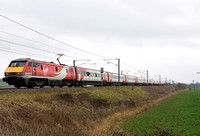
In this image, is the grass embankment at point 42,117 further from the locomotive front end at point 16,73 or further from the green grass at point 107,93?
the green grass at point 107,93

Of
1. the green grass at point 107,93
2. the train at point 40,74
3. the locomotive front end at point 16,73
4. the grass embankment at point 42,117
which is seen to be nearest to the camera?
the grass embankment at point 42,117

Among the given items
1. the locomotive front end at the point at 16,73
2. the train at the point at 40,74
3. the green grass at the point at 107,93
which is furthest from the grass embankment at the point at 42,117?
the green grass at the point at 107,93

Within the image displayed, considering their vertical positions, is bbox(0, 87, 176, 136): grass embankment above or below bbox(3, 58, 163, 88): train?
below

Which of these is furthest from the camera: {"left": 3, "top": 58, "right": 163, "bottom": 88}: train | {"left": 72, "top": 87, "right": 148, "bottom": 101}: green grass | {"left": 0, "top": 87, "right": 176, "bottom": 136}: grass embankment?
{"left": 72, "top": 87, "right": 148, "bottom": 101}: green grass

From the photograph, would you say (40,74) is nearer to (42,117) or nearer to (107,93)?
(42,117)

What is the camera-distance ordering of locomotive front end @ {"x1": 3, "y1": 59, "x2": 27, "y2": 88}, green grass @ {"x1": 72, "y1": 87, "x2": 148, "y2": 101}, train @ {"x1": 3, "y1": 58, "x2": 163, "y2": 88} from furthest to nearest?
green grass @ {"x1": 72, "y1": 87, "x2": 148, "y2": 101}
train @ {"x1": 3, "y1": 58, "x2": 163, "y2": 88}
locomotive front end @ {"x1": 3, "y1": 59, "x2": 27, "y2": 88}

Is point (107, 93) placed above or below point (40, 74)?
below

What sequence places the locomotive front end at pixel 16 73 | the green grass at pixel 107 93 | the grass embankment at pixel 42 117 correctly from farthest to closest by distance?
1. the green grass at pixel 107 93
2. the locomotive front end at pixel 16 73
3. the grass embankment at pixel 42 117

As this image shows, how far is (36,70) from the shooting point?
21.2 metres

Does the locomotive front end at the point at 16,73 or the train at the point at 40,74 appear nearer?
the locomotive front end at the point at 16,73

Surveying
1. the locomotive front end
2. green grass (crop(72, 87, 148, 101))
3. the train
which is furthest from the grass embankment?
green grass (crop(72, 87, 148, 101))

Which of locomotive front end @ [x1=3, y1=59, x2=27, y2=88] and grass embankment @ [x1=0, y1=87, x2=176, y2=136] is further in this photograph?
locomotive front end @ [x1=3, y1=59, x2=27, y2=88]

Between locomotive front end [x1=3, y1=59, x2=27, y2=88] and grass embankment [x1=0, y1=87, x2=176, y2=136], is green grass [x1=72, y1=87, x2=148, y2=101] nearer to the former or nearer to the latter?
grass embankment [x1=0, y1=87, x2=176, y2=136]

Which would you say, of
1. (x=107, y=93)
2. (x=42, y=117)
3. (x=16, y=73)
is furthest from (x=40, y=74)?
(x=107, y=93)
